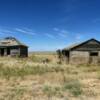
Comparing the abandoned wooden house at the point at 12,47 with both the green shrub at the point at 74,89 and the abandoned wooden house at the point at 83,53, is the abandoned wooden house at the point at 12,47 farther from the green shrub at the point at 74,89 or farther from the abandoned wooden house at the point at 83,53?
the green shrub at the point at 74,89

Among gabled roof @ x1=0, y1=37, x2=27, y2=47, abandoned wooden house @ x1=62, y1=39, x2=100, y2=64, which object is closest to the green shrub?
abandoned wooden house @ x1=62, y1=39, x2=100, y2=64

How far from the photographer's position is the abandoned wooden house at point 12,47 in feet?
139

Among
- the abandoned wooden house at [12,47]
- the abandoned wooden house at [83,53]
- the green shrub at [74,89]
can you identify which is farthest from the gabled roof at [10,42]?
the green shrub at [74,89]

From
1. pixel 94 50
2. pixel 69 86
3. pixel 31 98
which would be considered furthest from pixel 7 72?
pixel 94 50

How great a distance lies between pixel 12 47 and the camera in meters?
42.7

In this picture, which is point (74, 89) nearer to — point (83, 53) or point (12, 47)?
point (83, 53)

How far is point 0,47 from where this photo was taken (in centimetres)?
4372

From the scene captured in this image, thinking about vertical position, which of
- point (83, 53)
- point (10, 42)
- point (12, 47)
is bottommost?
point (83, 53)

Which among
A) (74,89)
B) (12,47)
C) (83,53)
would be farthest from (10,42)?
(74,89)

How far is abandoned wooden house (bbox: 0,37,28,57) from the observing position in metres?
42.4

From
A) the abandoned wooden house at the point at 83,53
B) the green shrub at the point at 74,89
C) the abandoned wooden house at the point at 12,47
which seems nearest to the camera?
the green shrub at the point at 74,89

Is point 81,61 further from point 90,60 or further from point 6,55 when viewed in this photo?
point 6,55

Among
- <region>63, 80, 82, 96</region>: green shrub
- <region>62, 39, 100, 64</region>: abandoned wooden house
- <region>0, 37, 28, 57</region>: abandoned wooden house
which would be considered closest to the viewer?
<region>63, 80, 82, 96</region>: green shrub

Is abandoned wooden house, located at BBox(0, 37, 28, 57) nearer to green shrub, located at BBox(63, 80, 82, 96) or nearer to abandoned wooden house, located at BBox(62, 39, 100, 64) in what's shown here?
abandoned wooden house, located at BBox(62, 39, 100, 64)
